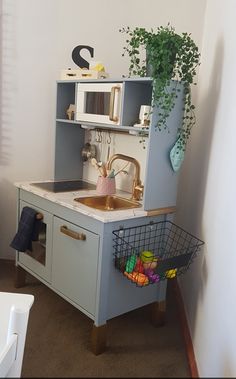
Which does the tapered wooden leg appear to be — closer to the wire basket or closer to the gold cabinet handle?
→ the gold cabinet handle

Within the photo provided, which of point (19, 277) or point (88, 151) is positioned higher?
point (88, 151)

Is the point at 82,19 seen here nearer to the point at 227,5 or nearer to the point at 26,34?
the point at 26,34

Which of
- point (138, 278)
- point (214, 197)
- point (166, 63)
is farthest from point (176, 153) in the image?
point (138, 278)

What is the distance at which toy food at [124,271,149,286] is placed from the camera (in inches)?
68.7

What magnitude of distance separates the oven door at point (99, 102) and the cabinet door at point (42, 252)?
675 mm

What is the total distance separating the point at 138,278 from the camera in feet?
5.74

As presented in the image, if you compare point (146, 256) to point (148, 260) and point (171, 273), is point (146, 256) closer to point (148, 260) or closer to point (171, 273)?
point (148, 260)

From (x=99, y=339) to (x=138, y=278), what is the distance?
1.37 feet

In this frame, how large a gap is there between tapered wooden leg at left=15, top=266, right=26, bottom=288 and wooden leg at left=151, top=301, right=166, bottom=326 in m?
1.02

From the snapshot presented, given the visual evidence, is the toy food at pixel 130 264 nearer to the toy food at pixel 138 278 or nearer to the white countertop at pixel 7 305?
the toy food at pixel 138 278

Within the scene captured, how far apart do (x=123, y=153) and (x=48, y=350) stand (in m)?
1.32

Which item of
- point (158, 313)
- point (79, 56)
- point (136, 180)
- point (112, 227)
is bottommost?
point (158, 313)

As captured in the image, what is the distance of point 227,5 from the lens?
→ 1.73m

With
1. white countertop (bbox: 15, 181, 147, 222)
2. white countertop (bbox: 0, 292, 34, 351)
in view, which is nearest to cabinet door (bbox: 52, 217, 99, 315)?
white countertop (bbox: 15, 181, 147, 222)
